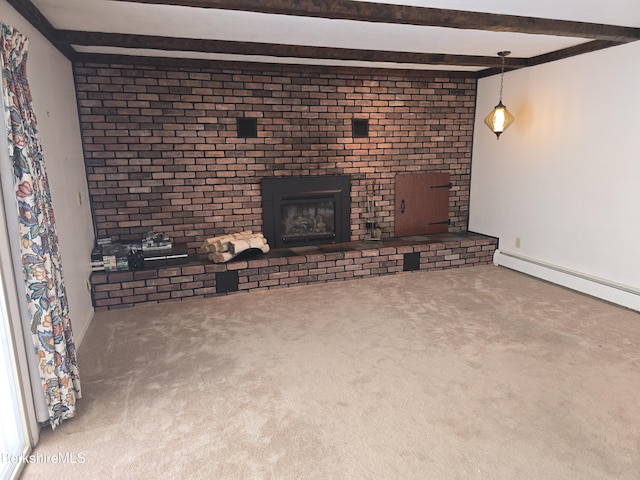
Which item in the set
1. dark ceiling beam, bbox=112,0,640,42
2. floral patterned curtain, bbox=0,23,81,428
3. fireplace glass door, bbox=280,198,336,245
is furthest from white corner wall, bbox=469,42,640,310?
floral patterned curtain, bbox=0,23,81,428

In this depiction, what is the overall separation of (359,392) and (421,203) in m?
3.41

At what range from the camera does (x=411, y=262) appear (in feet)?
16.2

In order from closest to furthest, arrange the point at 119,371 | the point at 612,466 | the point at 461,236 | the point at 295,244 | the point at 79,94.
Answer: the point at 612,466 → the point at 119,371 → the point at 79,94 → the point at 295,244 → the point at 461,236

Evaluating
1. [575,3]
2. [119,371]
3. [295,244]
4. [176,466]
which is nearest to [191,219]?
[295,244]

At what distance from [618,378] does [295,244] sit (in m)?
3.27

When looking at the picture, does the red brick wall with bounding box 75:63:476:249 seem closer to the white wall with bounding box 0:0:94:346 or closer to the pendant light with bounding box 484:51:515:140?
the white wall with bounding box 0:0:94:346

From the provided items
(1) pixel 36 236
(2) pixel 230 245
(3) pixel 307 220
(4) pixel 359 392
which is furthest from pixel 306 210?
(1) pixel 36 236

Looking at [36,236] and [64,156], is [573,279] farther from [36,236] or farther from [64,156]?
[64,156]

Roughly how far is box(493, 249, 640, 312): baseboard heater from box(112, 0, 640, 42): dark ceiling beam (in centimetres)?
206

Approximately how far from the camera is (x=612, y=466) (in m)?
1.91

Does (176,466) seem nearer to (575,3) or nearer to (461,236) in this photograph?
(575,3)

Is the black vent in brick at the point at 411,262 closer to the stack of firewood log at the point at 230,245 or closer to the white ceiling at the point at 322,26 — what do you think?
the stack of firewood log at the point at 230,245

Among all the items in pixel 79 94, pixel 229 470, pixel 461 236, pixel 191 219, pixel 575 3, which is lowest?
pixel 229 470

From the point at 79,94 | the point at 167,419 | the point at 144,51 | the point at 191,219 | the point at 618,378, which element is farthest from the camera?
the point at 191,219
